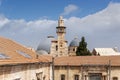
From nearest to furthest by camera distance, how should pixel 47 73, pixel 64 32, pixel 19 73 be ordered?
pixel 19 73 → pixel 47 73 → pixel 64 32

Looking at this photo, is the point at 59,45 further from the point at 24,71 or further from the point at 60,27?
the point at 24,71

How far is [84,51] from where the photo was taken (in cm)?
5775

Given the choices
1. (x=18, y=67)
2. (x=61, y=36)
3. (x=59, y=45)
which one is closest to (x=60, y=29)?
(x=61, y=36)

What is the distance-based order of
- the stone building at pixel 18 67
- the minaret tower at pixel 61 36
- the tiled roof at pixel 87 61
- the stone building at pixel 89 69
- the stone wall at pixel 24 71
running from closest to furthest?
the stone wall at pixel 24 71 → the stone building at pixel 18 67 → the stone building at pixel 89 69 → the tiled roof at pixel 87 61 → the minaret tower at pixel 61 36

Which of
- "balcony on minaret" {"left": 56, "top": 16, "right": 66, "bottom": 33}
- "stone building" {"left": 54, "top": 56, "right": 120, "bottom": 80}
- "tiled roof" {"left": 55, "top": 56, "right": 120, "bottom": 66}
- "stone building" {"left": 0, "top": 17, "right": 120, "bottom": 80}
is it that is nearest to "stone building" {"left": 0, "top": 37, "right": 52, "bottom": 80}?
"stone building" {"left": 0, "top": 17, "right": 120, "bottom": 80}

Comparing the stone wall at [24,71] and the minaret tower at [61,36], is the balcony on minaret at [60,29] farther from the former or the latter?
the stone wall at [24,71]

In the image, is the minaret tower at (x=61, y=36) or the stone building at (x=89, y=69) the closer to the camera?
→ the stone building at (x=89, y=69)

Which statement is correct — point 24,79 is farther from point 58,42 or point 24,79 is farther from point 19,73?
point 58,42

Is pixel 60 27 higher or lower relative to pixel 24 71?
higher

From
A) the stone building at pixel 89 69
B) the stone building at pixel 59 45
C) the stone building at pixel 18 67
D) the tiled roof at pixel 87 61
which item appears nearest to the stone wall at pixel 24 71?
the stone building at pixel 18 67

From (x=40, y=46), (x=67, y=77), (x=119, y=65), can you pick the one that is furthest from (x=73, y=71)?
(x=40, y=46)

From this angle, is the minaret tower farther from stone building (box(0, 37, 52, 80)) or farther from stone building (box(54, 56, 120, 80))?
stone building (box(0, 37, 52, 80))

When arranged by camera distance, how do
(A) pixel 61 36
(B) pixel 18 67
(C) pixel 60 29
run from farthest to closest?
(A) pixel 61 36
(C) pixel 60 29
(B) pixel 18 67

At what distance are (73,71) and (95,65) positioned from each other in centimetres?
323
